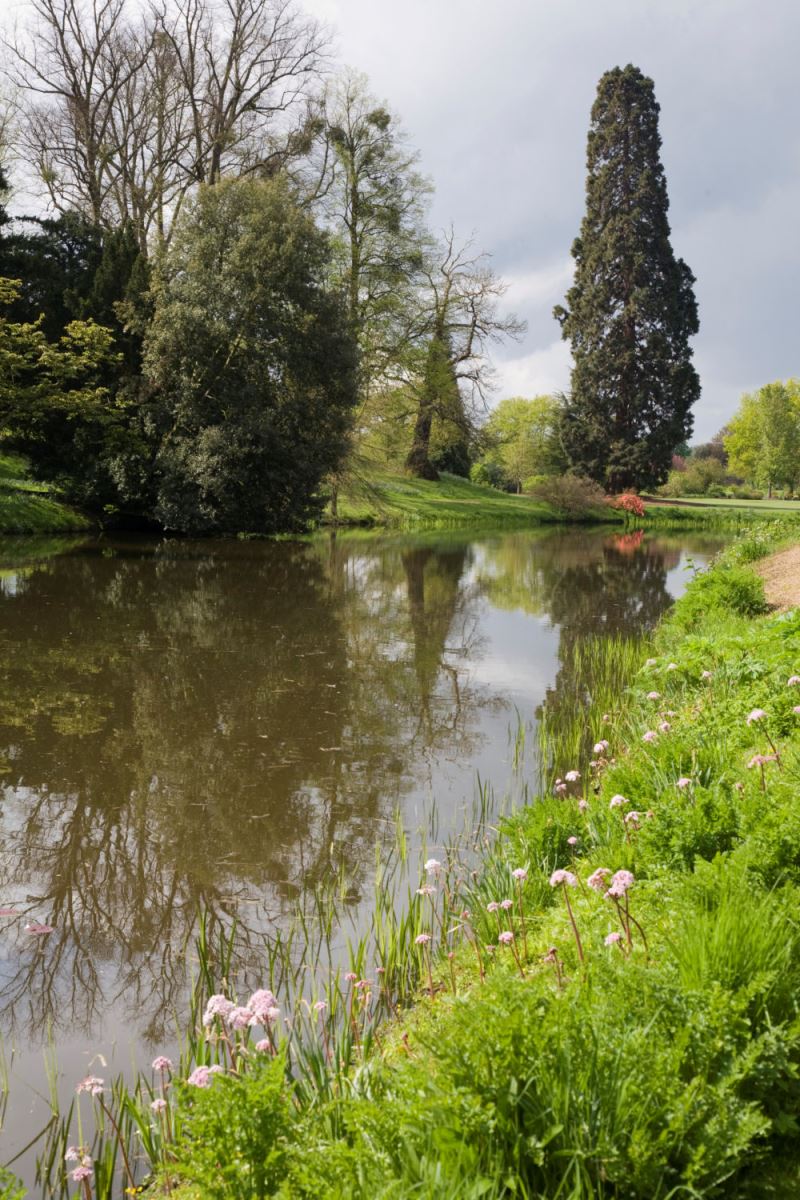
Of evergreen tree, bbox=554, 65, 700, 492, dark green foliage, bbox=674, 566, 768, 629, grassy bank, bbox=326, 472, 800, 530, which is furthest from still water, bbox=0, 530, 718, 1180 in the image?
evergreen tree, bbox=554, 65, 700, 492

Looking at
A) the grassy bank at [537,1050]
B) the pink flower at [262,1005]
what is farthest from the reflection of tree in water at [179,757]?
the pink flower at [262,1005]

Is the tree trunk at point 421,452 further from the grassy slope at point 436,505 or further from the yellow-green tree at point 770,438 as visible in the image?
the yellow-green tree at point 770,438

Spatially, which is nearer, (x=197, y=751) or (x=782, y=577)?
(x=197, y=751)

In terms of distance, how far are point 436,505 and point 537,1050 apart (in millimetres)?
41009

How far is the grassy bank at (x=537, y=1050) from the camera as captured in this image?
1982 millimetres

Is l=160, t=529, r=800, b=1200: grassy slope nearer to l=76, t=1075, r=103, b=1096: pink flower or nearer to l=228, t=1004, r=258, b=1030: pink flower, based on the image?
l=228, t=1004, r=258, b=1030: pink flower

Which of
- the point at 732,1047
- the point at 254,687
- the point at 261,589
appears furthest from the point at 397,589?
the point at 732,1047

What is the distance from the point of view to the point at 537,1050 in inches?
84.5

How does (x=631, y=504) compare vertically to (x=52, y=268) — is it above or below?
below

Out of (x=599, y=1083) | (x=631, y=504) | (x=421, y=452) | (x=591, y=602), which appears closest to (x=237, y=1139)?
(x=599, y=1083)

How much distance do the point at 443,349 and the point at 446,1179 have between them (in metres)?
43.5

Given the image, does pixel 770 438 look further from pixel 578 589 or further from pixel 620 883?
pixel 620 883

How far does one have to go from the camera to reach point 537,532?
39094 mm

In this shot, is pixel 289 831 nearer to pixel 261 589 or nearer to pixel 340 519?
pixel 261 589
